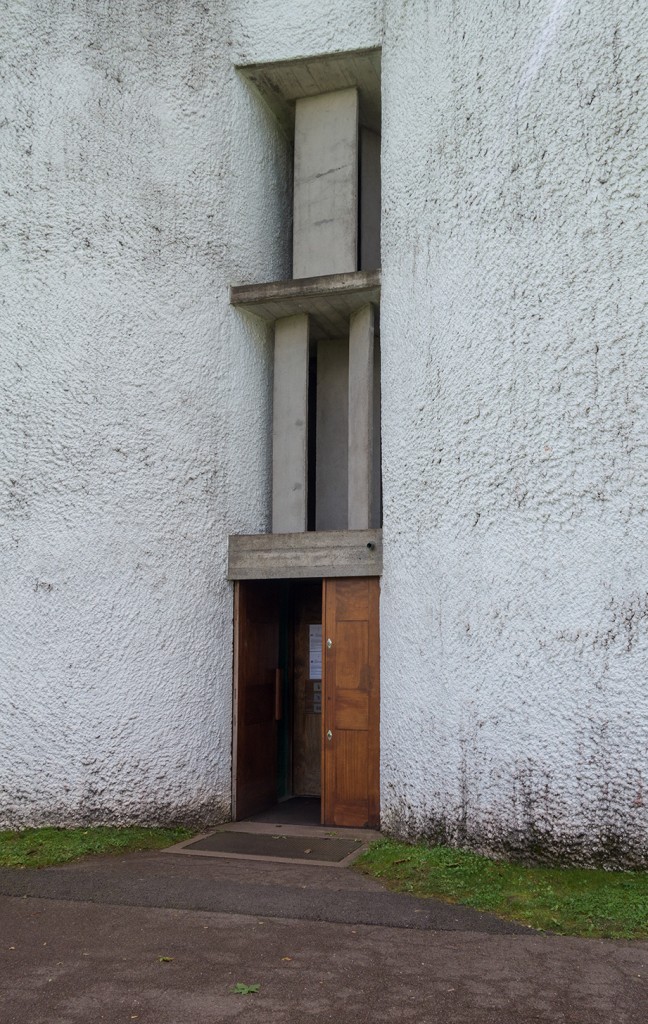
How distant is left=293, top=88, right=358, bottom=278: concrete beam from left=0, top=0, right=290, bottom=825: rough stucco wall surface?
654mm

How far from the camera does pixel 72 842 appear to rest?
26.9ft

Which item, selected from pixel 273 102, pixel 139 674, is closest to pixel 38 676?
pixel 139 674

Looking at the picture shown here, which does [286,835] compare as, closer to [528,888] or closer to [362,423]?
[528,888]

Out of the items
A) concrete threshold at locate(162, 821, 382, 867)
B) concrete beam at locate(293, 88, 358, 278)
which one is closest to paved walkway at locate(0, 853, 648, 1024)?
concrete threshold at locate(162, 821, 382, 867)

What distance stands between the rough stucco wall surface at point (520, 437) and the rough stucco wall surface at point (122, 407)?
191 centimetres

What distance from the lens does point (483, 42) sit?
8.30 meters

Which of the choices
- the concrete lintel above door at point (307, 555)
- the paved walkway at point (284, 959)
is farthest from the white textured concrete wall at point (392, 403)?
the paved walkway at point (284, 959)

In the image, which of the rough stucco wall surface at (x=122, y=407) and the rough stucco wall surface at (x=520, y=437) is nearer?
the rough stucco wall surface at (x=520, y=437)

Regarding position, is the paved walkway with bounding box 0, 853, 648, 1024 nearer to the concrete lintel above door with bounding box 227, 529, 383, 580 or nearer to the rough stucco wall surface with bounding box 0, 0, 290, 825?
the rough stucco wall surface with bounding box 0, 0, 290, 825

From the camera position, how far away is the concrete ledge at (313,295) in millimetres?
9562

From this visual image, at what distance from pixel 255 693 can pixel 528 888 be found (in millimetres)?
4010

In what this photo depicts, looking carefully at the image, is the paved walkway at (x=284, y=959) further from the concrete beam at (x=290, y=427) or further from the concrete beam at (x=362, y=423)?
the concrete beam at (x=290, y=427)

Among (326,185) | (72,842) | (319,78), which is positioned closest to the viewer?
(72,842)

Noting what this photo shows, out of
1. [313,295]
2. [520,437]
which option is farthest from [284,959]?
[313,295]
